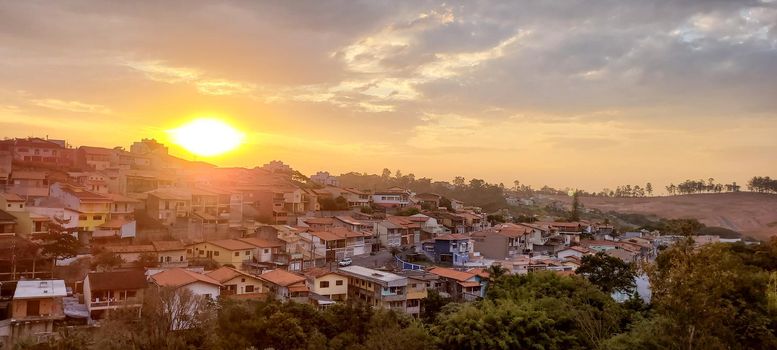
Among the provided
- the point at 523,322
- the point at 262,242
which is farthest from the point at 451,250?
the point at 523,322

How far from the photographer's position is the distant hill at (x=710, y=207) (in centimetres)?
8246

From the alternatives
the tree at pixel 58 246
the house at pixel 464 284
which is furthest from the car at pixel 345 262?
the tree at pixel 58 246

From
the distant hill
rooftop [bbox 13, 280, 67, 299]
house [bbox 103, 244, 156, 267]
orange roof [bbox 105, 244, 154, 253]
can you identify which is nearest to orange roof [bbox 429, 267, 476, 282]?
house [bbox 103, 244, 156, 267]

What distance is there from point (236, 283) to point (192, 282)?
2.46 meters

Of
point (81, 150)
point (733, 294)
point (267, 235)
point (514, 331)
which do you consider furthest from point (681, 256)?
point (81, 150)

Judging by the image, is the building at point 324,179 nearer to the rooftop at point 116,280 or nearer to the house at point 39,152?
the house at point 39,152

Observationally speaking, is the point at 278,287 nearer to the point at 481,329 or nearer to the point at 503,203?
the point at 481,329

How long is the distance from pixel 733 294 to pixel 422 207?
39.7 m

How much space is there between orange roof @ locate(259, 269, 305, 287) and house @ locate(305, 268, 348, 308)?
0.65 meters

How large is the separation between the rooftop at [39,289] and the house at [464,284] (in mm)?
17749

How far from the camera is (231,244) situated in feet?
101

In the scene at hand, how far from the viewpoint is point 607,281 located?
94.5ft

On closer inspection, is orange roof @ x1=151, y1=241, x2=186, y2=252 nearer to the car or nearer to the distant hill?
the car

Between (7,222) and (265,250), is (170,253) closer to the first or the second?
(265,250)
